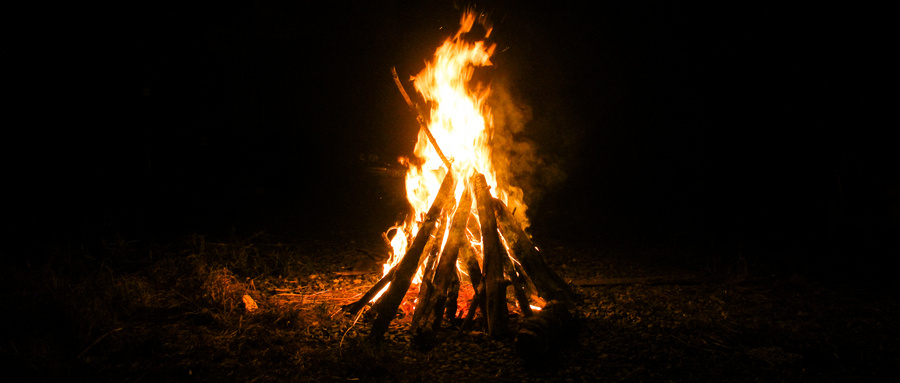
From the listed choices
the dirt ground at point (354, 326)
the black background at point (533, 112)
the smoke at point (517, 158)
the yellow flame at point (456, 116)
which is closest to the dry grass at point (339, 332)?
the dirt ground at point (354, 326)

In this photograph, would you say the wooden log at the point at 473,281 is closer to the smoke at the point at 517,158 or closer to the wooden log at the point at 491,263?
the wooden log at the point at 491,263

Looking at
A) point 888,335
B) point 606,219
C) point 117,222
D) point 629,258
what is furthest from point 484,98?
point 117,222

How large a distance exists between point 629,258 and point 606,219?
2947mm

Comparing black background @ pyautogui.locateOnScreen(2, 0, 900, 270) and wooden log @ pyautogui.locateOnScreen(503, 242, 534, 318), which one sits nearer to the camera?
wooden log @ pyautogui.locateOnScreen(503, 242, 534, 318)

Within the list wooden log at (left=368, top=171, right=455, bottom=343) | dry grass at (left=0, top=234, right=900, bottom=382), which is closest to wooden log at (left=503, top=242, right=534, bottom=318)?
dry grass at (left=0, top=234, right=900, bottom=382)

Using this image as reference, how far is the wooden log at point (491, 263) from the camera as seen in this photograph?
4.25m

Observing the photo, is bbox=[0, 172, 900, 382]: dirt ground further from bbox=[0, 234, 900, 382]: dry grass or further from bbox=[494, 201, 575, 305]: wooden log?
bbox=[494, 201, 575, 305]: wooden log

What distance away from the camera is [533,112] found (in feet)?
36.8

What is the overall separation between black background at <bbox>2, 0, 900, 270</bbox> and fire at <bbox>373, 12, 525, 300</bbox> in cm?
386

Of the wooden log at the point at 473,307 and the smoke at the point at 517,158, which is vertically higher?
the smoke at the point at 517,158

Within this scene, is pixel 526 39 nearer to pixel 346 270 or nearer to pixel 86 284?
pixel 346 270

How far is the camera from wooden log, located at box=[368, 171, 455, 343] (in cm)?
429

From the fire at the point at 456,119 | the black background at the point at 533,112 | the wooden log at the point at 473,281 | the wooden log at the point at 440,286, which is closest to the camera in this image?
the wooden log at the point at 440,286

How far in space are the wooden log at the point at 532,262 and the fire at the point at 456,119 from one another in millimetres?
327
